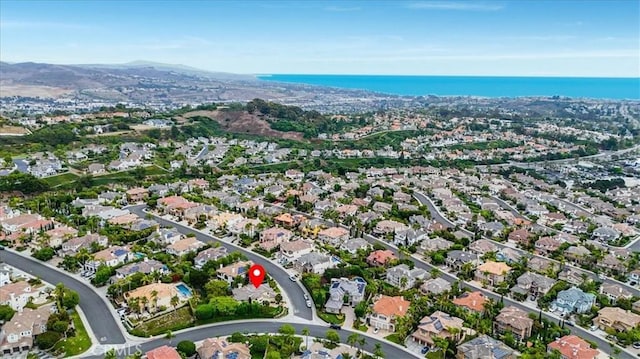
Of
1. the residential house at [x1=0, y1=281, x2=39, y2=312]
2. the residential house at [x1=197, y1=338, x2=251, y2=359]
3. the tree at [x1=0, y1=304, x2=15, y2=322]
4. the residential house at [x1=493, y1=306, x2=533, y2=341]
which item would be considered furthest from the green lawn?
the residential house at [x1=493, y1=306, x2=533, y2=341]

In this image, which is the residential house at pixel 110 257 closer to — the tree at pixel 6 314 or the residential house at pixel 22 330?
the tree at pixel 6 314

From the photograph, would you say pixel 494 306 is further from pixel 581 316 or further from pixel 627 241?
pixel 627 241


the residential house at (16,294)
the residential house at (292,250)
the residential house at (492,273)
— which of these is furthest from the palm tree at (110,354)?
the residential house at (492,273)

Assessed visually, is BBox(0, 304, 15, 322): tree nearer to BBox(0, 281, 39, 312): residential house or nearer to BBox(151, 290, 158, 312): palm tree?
BBox(0, 281, 39, 312): residential house

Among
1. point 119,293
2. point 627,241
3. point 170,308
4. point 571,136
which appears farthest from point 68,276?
point 571,136

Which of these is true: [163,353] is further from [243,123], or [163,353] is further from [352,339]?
[243,123]

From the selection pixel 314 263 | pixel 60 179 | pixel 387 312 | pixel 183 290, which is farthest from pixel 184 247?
pixel 60 179
